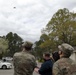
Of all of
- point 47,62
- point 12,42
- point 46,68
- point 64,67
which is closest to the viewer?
point 64,67

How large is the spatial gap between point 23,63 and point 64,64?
1762 millimetres

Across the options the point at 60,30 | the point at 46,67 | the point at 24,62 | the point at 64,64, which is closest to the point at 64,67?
the point at 64,64

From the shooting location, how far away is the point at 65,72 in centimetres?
493

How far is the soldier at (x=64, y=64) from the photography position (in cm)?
489

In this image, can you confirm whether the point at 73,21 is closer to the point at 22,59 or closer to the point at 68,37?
the point at 68,37

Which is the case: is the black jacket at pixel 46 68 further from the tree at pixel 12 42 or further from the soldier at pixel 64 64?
the tree at pixel 12 42

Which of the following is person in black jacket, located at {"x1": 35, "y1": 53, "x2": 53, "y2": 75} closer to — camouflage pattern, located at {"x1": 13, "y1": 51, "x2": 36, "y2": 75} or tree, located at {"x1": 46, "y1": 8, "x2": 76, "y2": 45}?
camouflage pattern, located at {"x1": 13, "y1": 51, "x2": 36, "y2": 75}

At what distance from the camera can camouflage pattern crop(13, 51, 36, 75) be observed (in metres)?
6.49

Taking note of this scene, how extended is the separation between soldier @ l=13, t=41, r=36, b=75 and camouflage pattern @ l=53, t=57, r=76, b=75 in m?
1.64

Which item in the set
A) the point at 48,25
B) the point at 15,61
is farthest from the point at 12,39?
the point at 15,61

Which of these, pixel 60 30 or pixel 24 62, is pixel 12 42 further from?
pixel 24 62

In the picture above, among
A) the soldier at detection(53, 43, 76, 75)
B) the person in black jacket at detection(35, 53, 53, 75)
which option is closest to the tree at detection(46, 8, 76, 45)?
the person in black jacket at detection(35, 53, 53, 75)

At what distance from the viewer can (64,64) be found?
16.2 ft

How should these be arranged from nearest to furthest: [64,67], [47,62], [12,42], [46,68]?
[64,67] < [46,68] < [47,62] < [12,42]
